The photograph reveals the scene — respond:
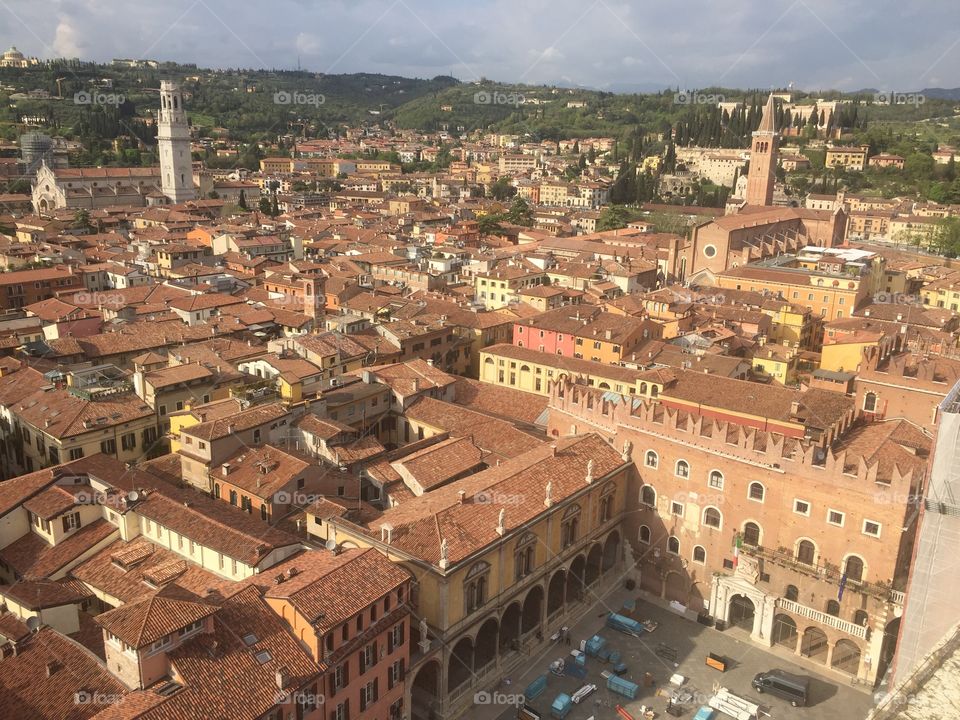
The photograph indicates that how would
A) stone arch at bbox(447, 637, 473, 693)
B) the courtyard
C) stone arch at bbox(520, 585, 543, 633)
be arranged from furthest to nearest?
stone arch at bbox(520, 585, 543, 633) < the courtyard < stone arch at bbox(447, 637, 473, 693)

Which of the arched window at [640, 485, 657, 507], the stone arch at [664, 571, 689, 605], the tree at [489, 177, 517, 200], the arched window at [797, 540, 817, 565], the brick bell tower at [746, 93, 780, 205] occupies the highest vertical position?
the brick bell tower at [746, 93, 780, 205]

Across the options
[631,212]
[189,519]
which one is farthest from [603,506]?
[631,212]

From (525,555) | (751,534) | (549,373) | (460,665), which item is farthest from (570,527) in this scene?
(549,373)

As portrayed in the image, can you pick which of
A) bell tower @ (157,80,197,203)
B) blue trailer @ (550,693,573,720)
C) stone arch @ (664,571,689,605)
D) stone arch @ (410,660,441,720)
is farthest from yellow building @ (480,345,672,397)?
bell tower @ (157,80,197,203)

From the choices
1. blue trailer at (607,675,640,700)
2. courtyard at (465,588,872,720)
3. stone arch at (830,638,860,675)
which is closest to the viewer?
courtyard at (465,588,872,720)

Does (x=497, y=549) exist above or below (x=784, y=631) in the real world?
above

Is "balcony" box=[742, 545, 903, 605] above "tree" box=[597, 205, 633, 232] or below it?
below

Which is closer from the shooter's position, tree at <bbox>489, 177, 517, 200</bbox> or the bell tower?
the bell tower

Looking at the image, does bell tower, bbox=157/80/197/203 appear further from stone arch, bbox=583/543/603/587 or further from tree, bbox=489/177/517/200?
stone arch, bbox=583/543/603/587

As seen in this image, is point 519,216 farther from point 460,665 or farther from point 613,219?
point 460,665
